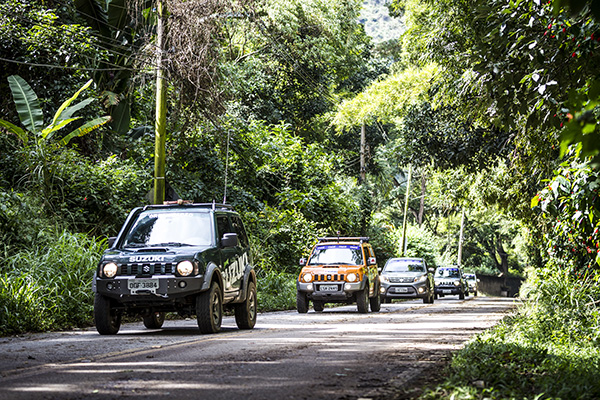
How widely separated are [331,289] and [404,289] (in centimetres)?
847

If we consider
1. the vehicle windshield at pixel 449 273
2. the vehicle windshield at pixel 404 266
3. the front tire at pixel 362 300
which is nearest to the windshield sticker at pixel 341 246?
the front tire at pixel 362 300

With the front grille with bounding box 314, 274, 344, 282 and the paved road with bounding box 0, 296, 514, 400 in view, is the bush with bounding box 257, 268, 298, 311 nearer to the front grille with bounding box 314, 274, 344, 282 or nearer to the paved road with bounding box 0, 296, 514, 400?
the front grille with bounding box 314, 274, 344, 282

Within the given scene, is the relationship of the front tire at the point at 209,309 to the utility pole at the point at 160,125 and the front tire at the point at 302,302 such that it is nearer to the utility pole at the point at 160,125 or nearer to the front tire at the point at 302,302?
the utility pole at the point at 160,125

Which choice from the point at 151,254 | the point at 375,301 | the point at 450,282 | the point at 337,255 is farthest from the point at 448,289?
the point at 151,254

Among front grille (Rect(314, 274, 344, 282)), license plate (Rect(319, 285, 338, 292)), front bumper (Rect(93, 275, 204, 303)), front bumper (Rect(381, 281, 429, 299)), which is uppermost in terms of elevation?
front bumper (Rect(93, 275, 204, 303))

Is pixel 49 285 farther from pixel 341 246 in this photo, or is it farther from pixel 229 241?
pixel 341 246

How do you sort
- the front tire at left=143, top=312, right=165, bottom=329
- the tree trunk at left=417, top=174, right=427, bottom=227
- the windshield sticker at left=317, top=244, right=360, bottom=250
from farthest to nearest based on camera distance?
the tree trunk at left=417, top=174, right=427, bottom=227 < the windshield sticker at left=317, top=244, right=360, bottom=250 < the front tire at left=143, top=312, right=165, bottom=329

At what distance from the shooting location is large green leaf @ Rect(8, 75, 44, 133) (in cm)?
1805

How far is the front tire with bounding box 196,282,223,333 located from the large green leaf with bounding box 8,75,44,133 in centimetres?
833

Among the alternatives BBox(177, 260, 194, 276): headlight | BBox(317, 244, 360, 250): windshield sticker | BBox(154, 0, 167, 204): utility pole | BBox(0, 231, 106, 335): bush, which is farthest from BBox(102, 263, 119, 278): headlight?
BBox(317, 244, 360, 250): windshield sticker

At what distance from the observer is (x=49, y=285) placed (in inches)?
524

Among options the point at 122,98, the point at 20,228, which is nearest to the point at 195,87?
the point at 122,98

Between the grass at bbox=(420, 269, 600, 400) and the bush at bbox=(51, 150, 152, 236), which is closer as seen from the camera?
the grass at bbox=(420, 269, 600, 400)

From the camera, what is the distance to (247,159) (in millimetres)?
27328
